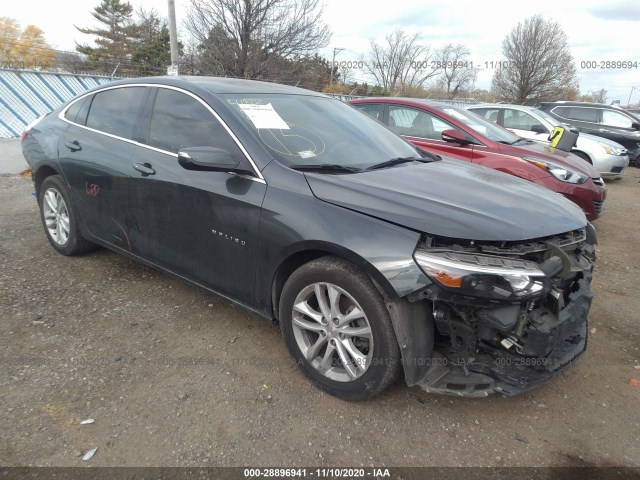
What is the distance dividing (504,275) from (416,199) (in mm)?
564

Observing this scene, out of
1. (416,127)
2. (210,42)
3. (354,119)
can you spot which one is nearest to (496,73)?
(210,42)

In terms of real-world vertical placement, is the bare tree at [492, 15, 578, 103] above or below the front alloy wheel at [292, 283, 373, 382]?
above

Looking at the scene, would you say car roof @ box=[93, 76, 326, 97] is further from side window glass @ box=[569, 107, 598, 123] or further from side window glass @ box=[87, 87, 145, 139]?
side window glass @ box=[569, 107, 598, 123]

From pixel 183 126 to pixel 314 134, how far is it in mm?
874

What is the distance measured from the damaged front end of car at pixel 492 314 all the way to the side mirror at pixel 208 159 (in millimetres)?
1171

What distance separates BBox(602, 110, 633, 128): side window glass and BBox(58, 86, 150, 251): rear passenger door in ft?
43.1

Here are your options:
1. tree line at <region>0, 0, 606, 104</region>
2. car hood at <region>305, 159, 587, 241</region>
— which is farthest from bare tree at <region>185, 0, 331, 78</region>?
car hood at <region>305, 159, 587, 241</region>

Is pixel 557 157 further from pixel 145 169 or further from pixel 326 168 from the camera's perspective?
pixel 145 169

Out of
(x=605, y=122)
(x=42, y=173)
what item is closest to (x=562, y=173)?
(x=42, y=173)

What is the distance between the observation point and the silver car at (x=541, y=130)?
8.51 meters

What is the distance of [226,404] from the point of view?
2.36 metres

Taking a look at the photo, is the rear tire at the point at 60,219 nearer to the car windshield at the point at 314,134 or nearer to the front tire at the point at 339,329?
the car windshield at the point at 314,134

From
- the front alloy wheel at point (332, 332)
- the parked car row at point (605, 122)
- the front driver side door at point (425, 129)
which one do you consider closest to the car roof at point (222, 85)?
the front alloy wheel at point (332, 332)

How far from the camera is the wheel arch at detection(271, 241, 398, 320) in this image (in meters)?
2.09
